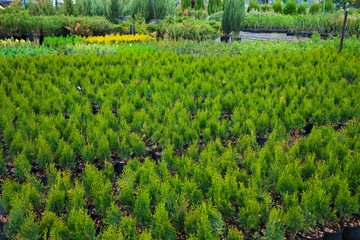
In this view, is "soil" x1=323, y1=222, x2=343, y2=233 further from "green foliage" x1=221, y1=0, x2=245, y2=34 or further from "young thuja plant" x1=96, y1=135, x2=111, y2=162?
"green foliage" x1=221, y1=0, x2=245, y2=34

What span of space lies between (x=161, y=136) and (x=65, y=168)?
1.11 meters

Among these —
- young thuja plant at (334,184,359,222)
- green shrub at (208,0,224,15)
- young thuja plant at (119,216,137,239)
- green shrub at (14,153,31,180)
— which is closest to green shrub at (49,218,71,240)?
young thuja plant at (119,216,137,239)

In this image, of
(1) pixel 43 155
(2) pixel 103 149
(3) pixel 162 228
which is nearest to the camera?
(3) pixel 162 228

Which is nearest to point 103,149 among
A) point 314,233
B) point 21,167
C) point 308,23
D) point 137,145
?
point 137,145

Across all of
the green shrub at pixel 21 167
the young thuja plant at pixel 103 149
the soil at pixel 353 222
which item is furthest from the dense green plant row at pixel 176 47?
the soil at pixel 353 222

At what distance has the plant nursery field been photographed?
2285 mm

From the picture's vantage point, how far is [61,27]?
12.5m

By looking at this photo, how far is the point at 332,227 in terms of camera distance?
8.12 ft

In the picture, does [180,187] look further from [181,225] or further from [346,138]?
[346,138]

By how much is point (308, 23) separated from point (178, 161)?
1769 cm

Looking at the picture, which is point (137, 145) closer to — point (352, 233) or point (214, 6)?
point (352, 233)

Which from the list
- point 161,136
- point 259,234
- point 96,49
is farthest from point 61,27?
point 259,234

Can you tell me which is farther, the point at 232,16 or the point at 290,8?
the point at 290,8

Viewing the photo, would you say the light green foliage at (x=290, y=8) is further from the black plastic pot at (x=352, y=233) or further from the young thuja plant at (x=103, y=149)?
the black plastic pot at (x=352, y=233)
